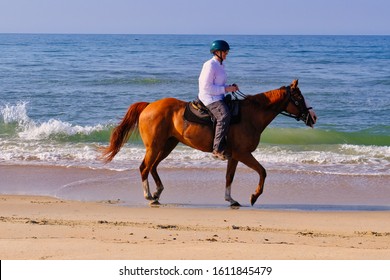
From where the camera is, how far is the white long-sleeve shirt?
9.62m

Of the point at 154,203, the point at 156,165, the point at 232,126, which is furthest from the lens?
the point at 156,165

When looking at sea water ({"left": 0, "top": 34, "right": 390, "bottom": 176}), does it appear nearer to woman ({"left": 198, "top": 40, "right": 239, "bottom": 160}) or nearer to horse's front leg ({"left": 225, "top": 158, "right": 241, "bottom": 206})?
horse's front leg ({"left": 225, "top": 158, "right": 241, "bottom": 206})

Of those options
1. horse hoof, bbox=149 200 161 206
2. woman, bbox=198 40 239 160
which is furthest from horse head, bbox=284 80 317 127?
horse hoof, bbox=149 200 161 206

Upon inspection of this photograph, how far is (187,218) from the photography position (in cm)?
902

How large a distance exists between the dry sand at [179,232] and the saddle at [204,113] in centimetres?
130

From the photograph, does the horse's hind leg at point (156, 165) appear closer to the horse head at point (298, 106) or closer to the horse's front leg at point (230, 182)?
the horse's front leg at point (230, 182)

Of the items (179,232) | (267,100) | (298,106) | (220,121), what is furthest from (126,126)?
(179,232)

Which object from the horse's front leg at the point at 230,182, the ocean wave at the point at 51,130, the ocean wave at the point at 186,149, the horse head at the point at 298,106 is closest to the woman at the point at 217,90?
the horse's front leg at the point at 230,182

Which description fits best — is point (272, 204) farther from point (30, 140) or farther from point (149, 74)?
point (149, 74)

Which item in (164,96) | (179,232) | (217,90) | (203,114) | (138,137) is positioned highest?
(217,90)

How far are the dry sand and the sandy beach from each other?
11 mm

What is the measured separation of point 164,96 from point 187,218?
17.4 m

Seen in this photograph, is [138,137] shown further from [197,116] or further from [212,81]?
[212,81]
